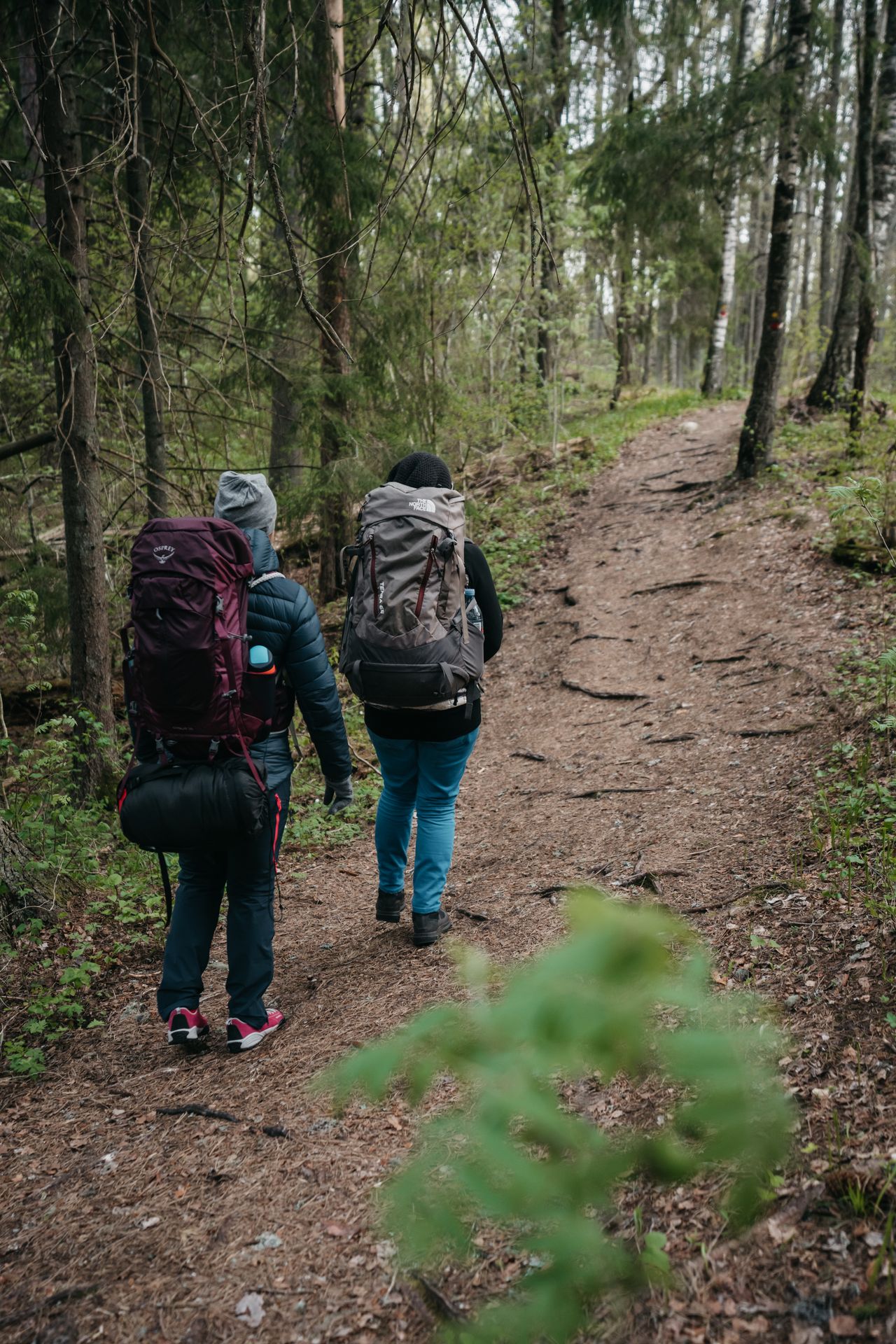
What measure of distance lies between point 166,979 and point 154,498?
4.66 m

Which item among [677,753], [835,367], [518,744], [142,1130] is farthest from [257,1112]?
[835,367]

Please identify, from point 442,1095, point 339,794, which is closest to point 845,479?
point 339,794

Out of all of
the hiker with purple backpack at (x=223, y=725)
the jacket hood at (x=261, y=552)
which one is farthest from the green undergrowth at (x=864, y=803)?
the jacket hood at (x=261, y=552)

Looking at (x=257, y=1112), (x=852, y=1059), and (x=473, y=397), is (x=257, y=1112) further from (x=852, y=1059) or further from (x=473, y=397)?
(x=473, y=397)

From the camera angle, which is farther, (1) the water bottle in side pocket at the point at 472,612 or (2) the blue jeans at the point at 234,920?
(1) the water bottle in side pocket at the point at 472,612

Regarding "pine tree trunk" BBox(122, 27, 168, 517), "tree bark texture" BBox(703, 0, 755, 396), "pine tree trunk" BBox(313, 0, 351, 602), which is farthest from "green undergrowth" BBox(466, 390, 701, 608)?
"pine tree trunk" BBox(122, 27, 168, 517)

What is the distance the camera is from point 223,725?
3.01 m

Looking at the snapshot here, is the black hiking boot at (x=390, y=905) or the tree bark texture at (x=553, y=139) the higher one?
the tree bark texture at (x=553, y=139)

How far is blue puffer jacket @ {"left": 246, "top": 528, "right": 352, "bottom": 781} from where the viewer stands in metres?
3.24

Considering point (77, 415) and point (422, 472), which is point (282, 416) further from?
point (422, 472)

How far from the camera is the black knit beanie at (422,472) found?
3.56m

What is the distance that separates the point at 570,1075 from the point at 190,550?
2334 millimetres

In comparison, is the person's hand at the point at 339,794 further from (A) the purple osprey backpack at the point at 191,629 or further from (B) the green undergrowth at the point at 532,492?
(B) the green undergrowth at the point at 532,492

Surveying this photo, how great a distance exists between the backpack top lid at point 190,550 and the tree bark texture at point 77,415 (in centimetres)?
290
